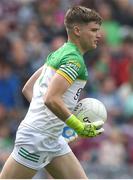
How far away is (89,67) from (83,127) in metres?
6.20

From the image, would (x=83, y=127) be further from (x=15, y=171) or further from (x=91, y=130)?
(x=15, y=171)

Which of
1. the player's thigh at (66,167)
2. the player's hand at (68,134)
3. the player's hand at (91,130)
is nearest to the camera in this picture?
the player's hand at (91,130)

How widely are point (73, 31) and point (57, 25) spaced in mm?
6448

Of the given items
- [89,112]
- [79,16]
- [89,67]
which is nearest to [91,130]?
[89,112]

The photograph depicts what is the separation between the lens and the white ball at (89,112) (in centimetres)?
747

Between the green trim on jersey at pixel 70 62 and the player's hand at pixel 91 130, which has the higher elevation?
the green trim on jersey at pixel 70 62

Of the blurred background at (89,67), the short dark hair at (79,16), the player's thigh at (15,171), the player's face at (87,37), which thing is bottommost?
the blurred background at (89,67)

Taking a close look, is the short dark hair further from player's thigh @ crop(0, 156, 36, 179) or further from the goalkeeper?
player's thigh @ crop(0, 156, 36, 179)

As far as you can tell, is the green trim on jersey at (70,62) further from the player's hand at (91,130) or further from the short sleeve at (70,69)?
the player's hand at (91,130)

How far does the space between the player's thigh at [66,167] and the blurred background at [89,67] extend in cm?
305

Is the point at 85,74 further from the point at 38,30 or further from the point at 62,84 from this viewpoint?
the point at 38,30

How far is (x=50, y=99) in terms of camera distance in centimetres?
694

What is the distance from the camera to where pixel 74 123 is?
7027 mm

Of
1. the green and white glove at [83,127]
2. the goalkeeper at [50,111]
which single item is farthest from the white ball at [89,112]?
the green and white glove at [83,127]
